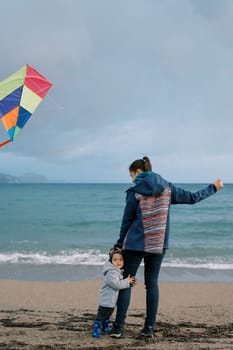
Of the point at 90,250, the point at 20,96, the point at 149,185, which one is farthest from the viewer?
the point at 90,250

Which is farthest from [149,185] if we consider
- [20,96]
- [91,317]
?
[91,317]

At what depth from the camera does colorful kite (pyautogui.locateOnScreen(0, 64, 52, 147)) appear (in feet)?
13.7

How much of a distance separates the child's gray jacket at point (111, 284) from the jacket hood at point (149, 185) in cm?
73

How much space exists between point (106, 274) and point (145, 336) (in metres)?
0.69

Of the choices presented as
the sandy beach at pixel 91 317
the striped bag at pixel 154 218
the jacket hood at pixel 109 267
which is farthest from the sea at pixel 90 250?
the striped bag at pixel 154 218

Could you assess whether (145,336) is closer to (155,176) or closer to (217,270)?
(155,176)

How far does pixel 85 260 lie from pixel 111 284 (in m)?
7.38

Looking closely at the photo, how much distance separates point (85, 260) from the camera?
35.3ft

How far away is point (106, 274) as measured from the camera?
3.62 m

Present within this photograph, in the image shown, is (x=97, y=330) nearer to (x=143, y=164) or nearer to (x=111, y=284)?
(x=111, y=284)

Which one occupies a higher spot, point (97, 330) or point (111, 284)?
point (111, 284)

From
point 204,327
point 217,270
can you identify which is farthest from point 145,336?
point 217,270

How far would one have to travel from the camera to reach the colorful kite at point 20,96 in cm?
417

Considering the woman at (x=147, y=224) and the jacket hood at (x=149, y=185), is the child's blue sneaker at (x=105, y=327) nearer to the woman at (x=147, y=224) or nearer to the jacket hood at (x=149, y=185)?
the woman at (x=147, y=224)
